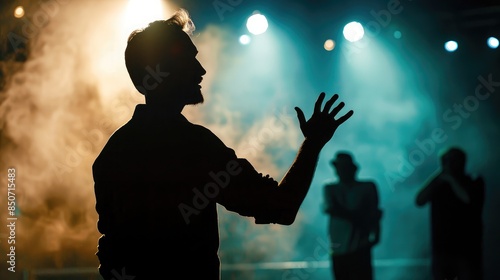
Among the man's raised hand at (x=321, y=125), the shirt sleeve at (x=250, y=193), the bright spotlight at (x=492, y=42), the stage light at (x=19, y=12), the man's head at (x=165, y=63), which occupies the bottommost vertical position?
the shirt sleeve at (x=250, y=193)

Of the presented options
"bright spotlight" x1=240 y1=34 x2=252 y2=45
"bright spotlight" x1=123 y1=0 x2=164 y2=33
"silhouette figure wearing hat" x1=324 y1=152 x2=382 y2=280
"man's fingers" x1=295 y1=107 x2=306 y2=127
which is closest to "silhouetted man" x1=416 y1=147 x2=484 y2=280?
"silhouette figure wearing hat" x1=324 y1=152 x2=382 y2=280

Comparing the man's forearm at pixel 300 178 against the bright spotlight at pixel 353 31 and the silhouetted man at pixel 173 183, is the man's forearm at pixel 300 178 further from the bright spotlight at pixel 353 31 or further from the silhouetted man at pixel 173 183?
the bright spotlight at pixel 353 31

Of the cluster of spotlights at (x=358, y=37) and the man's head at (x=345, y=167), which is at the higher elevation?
the cluster of spotlights at (x=358, y=37)

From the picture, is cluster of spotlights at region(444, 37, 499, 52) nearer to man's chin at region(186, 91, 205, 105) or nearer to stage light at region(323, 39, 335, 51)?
stage light at region(323, 39, 335, 51)

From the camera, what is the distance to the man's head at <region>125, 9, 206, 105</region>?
2.02m

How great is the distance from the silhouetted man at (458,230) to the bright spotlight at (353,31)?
5.43 metres

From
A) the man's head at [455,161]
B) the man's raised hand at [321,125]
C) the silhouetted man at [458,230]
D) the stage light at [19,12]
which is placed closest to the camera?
the man's raised hand at [321,125]

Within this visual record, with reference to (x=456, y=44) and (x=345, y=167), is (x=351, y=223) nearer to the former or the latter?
→ (x=345, y=167)

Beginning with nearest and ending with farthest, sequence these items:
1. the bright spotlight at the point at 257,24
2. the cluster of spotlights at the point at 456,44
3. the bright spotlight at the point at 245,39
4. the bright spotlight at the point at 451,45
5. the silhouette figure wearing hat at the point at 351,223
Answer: the silhouette figure wearing hat at the point at 351,223 → the bright spotlight at the point at 257,24 → the bright spotlight at the point at 245,39 → the cluster of spotlights at the point at 456,44 → the bright spotlight at the point at 451,45

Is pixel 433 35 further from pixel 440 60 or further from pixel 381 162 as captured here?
pixel 381 162

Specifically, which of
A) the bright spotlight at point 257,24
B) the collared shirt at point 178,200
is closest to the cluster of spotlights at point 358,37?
the bright spotlight at point 257,24

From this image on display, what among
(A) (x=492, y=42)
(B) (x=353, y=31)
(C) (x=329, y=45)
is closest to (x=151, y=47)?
(B) (x=353, y=31)

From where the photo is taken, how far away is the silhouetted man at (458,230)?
6.34 meters

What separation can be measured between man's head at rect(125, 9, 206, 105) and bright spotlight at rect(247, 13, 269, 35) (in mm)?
9182
